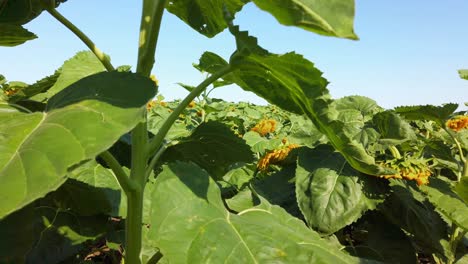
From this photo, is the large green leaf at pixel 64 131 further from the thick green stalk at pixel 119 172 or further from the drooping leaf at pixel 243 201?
the drooping leaf at pixel 243 201

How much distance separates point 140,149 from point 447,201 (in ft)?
4.42

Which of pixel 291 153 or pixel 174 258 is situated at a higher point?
pixel 291 153

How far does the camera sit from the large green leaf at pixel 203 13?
1177mm

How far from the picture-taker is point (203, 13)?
1234mm

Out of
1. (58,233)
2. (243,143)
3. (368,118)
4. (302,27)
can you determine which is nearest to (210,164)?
(243,143)

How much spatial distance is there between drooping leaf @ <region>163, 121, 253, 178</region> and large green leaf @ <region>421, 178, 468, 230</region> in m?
0.87

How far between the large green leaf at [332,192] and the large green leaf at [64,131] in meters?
1.06

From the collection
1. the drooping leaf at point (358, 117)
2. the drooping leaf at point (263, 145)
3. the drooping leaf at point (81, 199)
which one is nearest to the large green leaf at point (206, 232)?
the drooping leaf at point (81, 199)

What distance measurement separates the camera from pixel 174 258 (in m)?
0.83

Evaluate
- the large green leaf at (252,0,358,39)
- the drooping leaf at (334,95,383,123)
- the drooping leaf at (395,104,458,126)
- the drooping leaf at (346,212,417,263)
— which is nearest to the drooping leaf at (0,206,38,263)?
the large green leaf at (252,0,358,39)

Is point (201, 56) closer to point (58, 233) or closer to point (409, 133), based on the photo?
point (58, 233)

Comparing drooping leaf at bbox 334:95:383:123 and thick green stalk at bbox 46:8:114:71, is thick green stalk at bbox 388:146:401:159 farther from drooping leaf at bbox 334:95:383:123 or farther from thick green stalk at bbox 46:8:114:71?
thick green stalk at bbox 46:8:114:71

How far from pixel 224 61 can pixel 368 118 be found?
4.02ft

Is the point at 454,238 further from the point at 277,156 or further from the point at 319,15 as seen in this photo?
the point at 319,15
